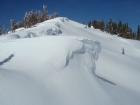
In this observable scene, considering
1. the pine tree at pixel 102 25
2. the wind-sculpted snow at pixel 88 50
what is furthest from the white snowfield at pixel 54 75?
the pine tree at pixel 102 25

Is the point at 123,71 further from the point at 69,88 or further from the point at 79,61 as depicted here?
the point at 69,88

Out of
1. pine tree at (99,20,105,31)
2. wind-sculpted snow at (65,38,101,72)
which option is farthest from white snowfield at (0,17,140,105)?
pine tree at (99,20,105,31)

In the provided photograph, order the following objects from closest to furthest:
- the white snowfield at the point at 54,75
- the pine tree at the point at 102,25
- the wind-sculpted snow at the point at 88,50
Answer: the white snowfield at the point at 54,75
the wind-sculpted snow at the point at 88,50
the pine tree at the point at 102,25

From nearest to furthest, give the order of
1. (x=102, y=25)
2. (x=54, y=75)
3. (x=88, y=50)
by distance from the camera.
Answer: (x=54, y=75) < (x=88, y=50) < (x=102, y=25)

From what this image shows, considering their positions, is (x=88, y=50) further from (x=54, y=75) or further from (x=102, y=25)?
(x=102, y=25)

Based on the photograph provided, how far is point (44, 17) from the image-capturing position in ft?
121

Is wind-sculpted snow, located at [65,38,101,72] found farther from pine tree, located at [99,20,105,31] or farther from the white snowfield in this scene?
pine tree, located at [99,20,105,31]

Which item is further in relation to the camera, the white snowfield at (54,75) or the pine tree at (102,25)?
the pine tree at (102,25)

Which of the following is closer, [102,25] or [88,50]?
[88,50]

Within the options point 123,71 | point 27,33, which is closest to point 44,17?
point 27,33

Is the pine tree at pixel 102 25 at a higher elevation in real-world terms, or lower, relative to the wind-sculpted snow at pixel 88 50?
lower

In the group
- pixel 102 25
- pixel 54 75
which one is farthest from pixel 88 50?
pixel 102 25

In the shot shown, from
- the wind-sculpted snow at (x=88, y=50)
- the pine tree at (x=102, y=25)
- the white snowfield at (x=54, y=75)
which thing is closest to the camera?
the white snowfield at (x=54, y=75)

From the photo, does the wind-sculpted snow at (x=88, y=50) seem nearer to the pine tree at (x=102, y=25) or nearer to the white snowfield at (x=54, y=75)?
the white snowfield at (x=54, y=75)
